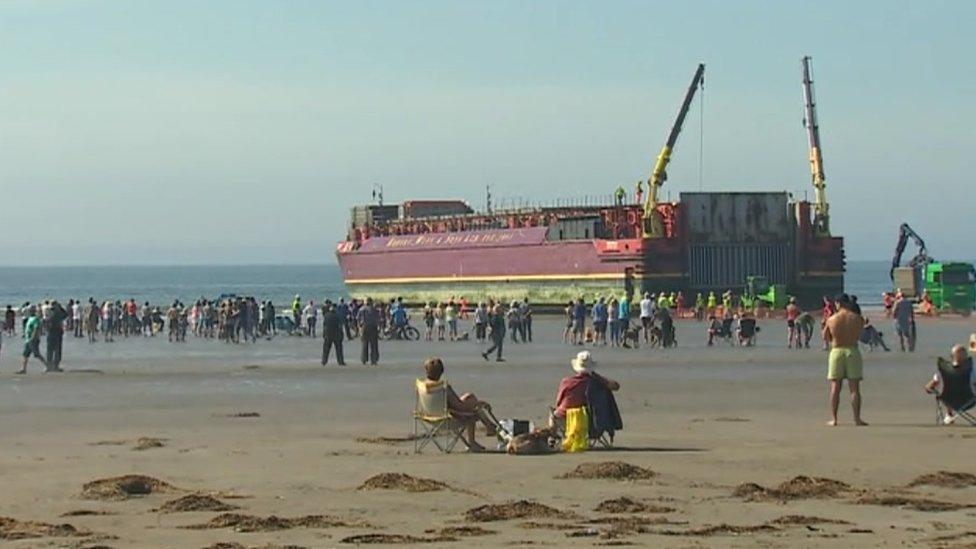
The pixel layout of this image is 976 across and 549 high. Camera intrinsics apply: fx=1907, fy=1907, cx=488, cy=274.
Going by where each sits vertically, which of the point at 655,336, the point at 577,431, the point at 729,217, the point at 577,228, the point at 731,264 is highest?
the point at 729,217

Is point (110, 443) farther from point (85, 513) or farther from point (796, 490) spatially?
point (796, 490)

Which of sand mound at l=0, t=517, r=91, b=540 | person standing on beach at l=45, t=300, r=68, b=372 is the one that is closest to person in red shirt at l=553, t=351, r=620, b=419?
sand mound at l=0, t=517, r=91, b=540

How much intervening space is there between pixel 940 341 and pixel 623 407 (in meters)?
24.1

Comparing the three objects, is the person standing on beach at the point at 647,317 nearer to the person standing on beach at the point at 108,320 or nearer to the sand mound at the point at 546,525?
the person standing on beach at the point at 108,320

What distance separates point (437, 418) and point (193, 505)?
4.80 metres

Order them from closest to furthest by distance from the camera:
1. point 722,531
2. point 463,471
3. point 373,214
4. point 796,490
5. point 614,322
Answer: point 722,531 → point 796,490 → point 463,471 → point 614,322 → point 373,214

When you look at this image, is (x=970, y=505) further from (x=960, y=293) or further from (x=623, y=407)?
(x=960, y=293)

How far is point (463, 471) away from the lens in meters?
16.8

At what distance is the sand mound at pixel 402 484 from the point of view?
15377 mm

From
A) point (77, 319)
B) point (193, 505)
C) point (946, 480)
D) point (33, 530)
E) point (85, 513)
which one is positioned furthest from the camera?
point (77, 319)

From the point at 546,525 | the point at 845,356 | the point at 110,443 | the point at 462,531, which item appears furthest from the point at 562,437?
the point at 462,531

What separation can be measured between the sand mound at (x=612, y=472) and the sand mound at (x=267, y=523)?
10.1 feet

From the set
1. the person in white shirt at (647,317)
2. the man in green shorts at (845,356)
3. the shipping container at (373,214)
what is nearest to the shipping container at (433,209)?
the shipping container at (373,214)

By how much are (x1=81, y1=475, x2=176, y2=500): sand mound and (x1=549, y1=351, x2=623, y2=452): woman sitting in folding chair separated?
4499mm
